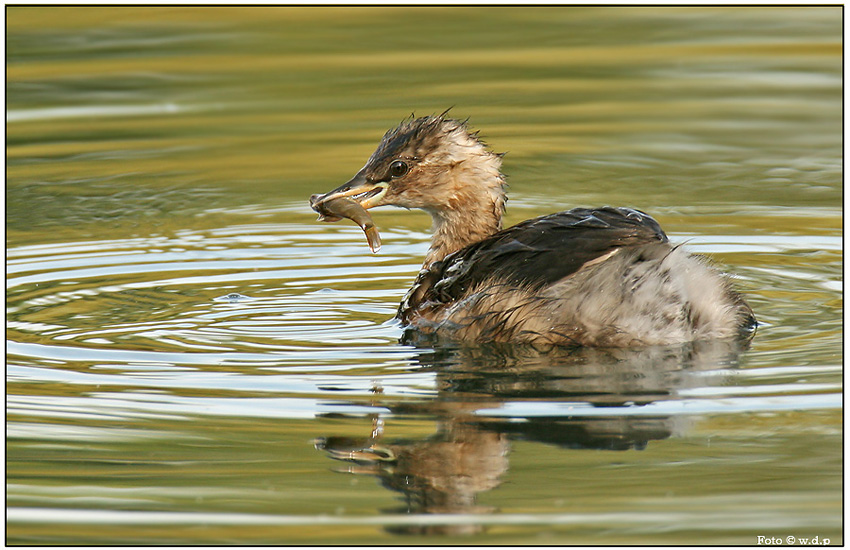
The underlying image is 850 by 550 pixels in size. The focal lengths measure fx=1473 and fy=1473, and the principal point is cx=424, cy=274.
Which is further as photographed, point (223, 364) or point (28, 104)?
point (28, 104)

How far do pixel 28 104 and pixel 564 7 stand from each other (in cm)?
541

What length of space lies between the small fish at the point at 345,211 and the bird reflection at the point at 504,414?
1.14 m

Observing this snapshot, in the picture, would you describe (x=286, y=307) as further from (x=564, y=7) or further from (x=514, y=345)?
(x=564, y=7)

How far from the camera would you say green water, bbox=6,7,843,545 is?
498 centimetres

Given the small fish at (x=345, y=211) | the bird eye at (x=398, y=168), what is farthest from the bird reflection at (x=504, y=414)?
the bird eye at (x=398, y=168)

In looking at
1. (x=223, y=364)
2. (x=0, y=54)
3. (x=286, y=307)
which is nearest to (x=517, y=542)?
(x=223, y=364)

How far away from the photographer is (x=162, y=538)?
15.3ft

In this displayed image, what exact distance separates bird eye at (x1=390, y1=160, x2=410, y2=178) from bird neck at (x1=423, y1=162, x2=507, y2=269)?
230 mm

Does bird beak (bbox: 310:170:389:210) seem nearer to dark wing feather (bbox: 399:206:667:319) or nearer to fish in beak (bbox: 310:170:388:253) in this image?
fish in beak (bbox: 310:170:388:253)

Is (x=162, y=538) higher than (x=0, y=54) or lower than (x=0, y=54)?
lower

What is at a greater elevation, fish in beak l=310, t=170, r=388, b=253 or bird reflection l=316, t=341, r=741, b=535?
fish in beak l=310, t=170, r=388, b=253

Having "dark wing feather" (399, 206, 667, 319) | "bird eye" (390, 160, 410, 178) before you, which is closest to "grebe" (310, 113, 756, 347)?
"dark wing feather" (399, 206, 667, 319)

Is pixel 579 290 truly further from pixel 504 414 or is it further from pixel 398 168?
pixel 398 168

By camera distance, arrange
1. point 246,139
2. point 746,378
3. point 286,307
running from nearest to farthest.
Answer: point 746,378, point 286,307, point 246,139
